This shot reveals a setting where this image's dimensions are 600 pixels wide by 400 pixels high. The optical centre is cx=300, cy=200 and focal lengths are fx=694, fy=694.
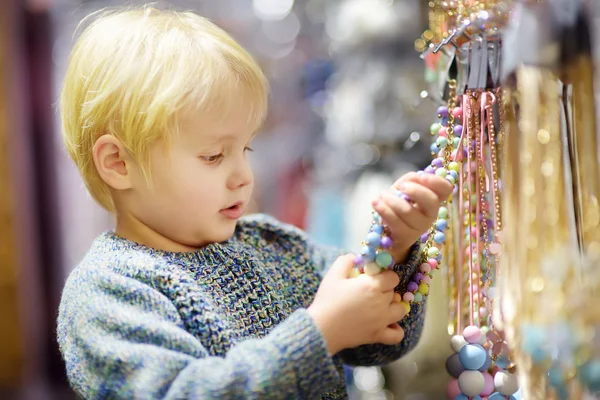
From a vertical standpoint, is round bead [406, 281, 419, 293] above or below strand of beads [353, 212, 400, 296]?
below

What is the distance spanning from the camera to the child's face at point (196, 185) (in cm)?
65

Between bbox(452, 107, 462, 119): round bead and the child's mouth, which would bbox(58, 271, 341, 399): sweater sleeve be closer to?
the child's mouth

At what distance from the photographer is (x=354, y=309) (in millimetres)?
612

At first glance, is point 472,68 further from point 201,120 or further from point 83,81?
point 83,81

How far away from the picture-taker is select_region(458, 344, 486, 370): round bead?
→ 66 centimetres

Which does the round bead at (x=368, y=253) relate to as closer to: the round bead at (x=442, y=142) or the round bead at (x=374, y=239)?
the round bead at (x=374, y=239)

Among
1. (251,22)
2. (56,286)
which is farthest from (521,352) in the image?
(56,286)

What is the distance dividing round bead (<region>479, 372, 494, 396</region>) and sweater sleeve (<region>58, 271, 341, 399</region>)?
0.17 metres

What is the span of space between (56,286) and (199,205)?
1.63 meters

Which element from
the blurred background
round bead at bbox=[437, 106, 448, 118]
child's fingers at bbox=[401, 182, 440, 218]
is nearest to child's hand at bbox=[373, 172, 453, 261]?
child's fingers at bbox=[401, 182, 440, 218]

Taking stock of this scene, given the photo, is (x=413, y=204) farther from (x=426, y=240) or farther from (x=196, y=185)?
(x=196, y=185)

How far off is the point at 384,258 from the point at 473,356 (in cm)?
14

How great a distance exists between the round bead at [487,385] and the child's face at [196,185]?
0.29 meters

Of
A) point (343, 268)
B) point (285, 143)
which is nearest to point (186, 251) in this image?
point (343, 268)
